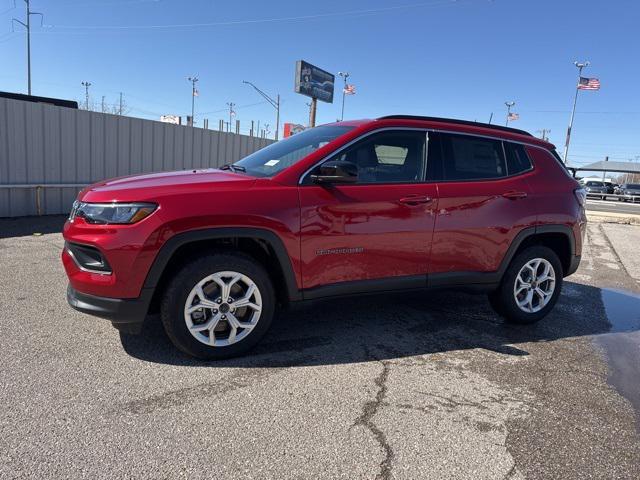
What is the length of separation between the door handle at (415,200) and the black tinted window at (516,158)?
43.4 inches

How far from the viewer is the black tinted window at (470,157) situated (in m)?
4.16

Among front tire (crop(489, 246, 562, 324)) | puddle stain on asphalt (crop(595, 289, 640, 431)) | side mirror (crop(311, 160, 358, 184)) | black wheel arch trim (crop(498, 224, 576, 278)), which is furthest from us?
front tire (crop(489, 246, 562, 324))

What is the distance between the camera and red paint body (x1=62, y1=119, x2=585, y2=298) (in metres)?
3.12

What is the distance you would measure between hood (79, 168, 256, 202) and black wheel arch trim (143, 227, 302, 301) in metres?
0.30

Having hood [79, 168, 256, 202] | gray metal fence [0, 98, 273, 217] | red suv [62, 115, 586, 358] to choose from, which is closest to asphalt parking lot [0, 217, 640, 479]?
red suv [62, 115, 586, 358]

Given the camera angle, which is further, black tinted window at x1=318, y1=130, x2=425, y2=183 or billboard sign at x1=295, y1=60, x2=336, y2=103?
billboard sign at x1=295, y1=60, x2=336, y2=103

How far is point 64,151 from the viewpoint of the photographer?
378 inches

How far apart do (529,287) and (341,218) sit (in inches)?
90.6

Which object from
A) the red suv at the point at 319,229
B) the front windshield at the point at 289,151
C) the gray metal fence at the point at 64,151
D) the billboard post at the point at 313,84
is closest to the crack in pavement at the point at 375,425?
the red suv at the point at 319,229

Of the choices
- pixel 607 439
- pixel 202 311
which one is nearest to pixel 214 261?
pixel 202 311

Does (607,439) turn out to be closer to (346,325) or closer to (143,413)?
(346,325)

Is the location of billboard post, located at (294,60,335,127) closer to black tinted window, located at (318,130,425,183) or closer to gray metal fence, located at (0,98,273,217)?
gray metal fence, located at (0,98,273,217)

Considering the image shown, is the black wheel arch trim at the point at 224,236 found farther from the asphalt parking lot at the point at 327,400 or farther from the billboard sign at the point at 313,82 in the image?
the billboard sign at the point at 313,82

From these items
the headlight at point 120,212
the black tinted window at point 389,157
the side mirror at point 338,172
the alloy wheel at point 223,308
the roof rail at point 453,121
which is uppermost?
the roof rail at point 453,121
